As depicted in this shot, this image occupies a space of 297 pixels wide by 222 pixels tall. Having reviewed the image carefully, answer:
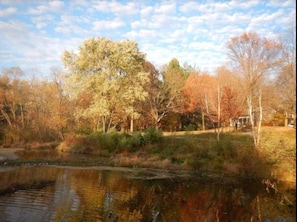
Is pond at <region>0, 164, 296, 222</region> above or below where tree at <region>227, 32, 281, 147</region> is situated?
below

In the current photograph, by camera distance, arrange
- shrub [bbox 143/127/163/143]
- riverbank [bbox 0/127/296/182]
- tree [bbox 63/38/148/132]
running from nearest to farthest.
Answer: riverbank [bbox 0/127/296/182] < shrub [bbox 143/127/163/143] < tree [bbox 63/38/148/132]

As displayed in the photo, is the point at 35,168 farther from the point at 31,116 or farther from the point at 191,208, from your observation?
the point at 31,116

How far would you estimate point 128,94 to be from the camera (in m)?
39.3

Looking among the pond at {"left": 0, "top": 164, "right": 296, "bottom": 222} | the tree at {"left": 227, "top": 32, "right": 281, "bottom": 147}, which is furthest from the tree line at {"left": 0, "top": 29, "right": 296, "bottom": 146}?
the pond at {"left": 0, "top": 164, "right": 296, "bottom": 222}

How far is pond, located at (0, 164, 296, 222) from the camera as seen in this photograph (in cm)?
1455

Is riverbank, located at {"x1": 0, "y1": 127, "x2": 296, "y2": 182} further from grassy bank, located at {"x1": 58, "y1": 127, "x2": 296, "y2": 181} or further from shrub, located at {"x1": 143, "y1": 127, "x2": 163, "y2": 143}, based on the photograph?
shrub, located at {"x1": 143, "y1": 127, "x2": 163, "y2": 143}

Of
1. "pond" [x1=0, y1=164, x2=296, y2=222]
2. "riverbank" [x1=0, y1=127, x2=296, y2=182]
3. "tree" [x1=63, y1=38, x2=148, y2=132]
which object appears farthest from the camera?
"tree" [x1=63, y1=38, x2=148, y2=132]

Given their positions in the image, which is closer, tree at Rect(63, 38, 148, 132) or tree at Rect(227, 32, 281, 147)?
tree at Rect(227, 32, 281, 147)

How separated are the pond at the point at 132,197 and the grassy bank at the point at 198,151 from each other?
1850 mm

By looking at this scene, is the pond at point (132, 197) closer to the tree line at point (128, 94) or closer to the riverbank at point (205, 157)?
the riverbank at point (205, 157)

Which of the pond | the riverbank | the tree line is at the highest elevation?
the tree line

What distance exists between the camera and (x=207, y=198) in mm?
19031

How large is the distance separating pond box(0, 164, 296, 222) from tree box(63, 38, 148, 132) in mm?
14872

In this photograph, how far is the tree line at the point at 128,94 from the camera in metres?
29.4
